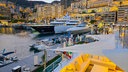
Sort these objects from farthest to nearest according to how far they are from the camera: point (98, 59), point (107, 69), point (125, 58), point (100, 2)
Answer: point (100, 2) → point (98, 59) → point (107, 69) → point (125, 58)

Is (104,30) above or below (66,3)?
below

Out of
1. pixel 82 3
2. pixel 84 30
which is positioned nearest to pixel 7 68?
pixel 84 30

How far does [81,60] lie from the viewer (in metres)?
6.01

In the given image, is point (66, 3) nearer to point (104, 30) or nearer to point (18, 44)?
point (18, 44)

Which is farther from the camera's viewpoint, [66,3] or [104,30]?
[66,3]

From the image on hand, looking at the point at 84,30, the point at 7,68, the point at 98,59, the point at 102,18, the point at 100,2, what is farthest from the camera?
the point at 100,2

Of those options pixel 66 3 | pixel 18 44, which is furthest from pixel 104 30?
pixel 66 3

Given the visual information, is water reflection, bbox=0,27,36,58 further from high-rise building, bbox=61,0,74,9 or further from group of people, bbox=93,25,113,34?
high-rise building, bbox=61,0,74,9

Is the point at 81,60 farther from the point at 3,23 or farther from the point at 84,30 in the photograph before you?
the point at 3,23

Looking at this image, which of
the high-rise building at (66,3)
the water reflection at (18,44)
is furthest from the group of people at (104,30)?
the high-rise building at (66,3)

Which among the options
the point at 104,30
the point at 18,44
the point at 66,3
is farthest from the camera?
the point at 66,3

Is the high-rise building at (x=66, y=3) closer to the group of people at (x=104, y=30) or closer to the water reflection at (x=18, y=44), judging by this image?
the water reflection at (x=18, y=44)

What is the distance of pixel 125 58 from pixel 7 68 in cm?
598

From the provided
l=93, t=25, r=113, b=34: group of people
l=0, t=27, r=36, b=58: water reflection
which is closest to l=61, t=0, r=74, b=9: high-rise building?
l=0, t=27, r=36, b=58: water reflection
